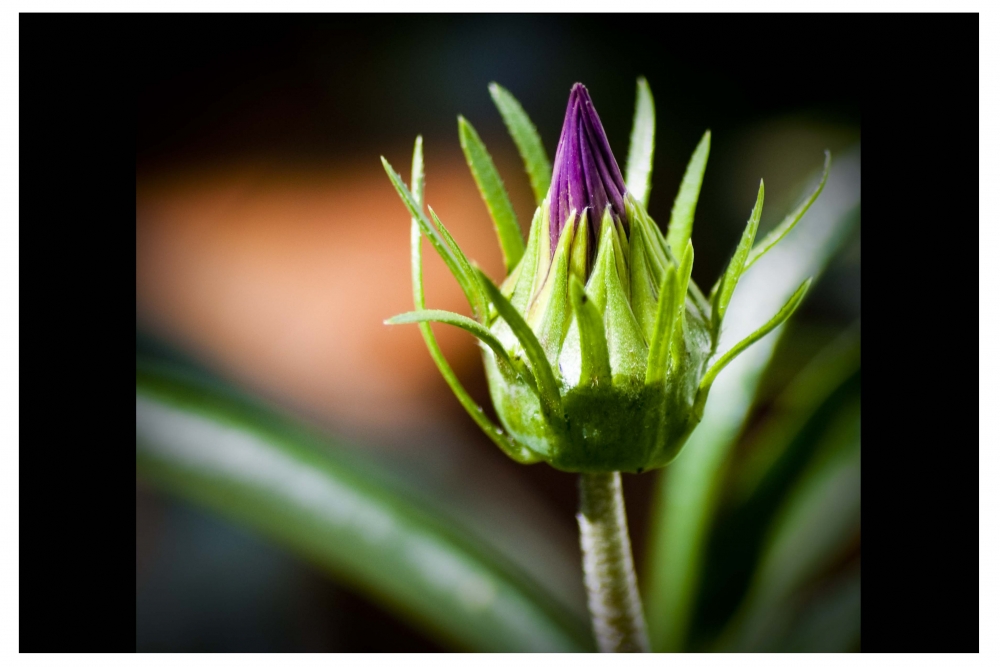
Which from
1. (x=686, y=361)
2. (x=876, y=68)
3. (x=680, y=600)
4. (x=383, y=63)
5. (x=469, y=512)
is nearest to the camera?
(x=686, y=361)

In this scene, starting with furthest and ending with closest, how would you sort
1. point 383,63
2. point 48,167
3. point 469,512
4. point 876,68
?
1. point 469,512
2. point 383,63
3. point 876,68
4. point 48,167

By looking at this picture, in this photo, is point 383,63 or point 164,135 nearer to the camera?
point 164,135

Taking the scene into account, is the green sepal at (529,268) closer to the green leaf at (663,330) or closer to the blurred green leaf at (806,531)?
the green leaf at (663,330)

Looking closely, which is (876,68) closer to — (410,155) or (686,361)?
(686,361)

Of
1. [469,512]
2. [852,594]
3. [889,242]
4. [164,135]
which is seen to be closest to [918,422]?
[889,242]

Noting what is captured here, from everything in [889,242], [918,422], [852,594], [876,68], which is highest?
[876,68]

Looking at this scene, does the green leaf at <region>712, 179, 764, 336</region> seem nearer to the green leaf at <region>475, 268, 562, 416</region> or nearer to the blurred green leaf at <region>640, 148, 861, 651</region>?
the green leaf at <region>475, 268, 562, 416</region>

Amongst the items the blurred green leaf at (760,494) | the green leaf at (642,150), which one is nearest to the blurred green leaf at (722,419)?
the blurred green leaf at (760,494)
